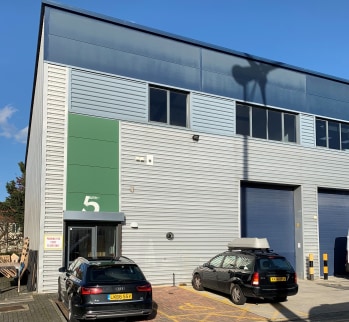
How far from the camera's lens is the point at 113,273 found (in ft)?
30.3

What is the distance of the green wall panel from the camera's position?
14195 mm

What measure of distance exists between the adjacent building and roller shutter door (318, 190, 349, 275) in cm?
8

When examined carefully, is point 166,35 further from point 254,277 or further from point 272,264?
point 254,277

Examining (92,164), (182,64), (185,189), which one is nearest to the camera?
(92,164)

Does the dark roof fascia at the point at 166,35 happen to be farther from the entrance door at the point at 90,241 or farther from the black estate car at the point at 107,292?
the black estate car at the point at 107,292

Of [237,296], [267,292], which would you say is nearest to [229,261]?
[237,296]

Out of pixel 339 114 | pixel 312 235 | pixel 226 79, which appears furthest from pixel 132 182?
pixel 339 114

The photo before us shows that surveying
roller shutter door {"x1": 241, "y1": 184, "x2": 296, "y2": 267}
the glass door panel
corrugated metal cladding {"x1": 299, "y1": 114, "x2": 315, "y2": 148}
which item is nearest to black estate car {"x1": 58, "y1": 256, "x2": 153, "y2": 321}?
the glass door panel

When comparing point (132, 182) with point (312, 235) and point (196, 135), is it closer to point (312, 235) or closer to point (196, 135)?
point (196, 135)

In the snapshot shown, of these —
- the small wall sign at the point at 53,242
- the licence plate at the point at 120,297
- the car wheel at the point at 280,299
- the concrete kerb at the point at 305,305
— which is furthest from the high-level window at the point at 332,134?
the licence plate at the point at 120,297

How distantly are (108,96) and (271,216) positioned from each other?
8754 millimetres

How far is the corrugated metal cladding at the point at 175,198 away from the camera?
49.8 ft

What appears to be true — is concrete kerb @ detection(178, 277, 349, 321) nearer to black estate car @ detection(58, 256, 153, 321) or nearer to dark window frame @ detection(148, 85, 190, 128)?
black estate car @ detection(58, 256, 153, 321)

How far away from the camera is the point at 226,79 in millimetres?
17844
